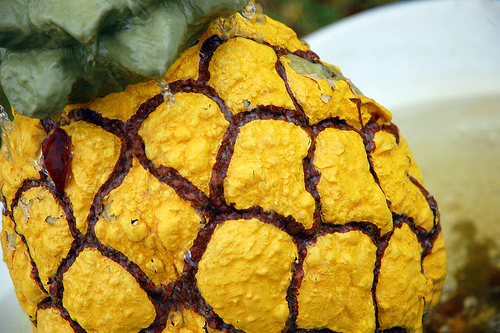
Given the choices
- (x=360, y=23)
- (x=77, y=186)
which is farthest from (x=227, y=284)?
(x=360, y=23)

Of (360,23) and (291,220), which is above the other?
(360,23)

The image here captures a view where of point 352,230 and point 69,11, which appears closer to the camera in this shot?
point 69,11

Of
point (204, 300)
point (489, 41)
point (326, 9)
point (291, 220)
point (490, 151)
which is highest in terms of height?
point (326, 9)

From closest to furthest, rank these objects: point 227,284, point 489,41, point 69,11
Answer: point 69,11 → point 227,284 → point 489,41

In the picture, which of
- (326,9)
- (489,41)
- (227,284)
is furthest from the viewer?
(326,9)

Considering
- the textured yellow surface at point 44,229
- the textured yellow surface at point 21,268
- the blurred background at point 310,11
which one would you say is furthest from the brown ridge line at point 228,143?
the blurred background at point 310,11

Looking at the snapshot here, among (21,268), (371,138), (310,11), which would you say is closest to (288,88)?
(371,138)

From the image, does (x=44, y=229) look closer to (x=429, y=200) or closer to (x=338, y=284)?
(x=338, y=284)

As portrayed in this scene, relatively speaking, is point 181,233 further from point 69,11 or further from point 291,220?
point 69,11
